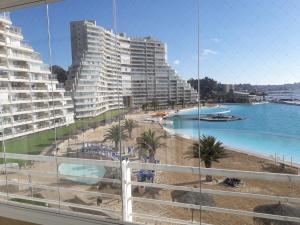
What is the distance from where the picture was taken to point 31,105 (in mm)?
5445

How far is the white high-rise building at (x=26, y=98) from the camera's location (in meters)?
5.09

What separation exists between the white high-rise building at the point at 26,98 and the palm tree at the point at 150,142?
10.3 ft

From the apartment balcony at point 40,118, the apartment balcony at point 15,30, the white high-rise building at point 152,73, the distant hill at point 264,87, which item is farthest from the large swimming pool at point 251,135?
the apartment balcony at point 15,30

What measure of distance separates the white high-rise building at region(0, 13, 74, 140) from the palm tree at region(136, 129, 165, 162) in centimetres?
315

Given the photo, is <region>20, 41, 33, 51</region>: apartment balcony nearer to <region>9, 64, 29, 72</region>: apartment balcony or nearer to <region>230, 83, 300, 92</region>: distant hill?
<region>9, 64, 29, 72</region>: apartment balcony

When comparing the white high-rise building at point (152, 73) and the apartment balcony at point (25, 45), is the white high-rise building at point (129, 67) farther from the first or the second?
the apartment balcony at point (25, 45)

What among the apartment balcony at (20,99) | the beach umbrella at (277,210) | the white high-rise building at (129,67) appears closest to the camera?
the white high-rise building at (129,67)

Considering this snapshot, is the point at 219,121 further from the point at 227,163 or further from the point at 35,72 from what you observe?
the point at 35,72

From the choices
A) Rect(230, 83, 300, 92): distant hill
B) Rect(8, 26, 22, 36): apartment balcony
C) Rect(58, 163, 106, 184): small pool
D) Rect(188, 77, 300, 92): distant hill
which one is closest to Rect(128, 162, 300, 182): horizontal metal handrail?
Rect(188, 77, 300, 92): distant hill

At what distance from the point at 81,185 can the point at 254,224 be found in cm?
411

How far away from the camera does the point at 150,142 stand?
9.00 meters

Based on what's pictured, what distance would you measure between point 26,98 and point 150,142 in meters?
4.34

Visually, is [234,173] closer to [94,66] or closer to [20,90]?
[94,66]

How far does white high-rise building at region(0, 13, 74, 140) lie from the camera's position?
509cm
